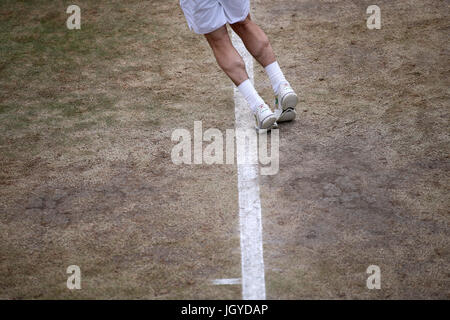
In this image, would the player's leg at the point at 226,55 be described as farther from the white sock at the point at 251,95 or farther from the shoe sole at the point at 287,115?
the shoe sole at the point at 287,115

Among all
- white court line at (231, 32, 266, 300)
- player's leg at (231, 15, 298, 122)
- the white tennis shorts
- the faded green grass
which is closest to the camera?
white court line at (231, 32, 266, 300)

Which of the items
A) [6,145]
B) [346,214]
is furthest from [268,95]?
[6,145]

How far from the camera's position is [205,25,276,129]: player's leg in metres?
4.76

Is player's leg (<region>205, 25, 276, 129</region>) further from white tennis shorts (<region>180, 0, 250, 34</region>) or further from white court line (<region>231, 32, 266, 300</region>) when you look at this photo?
white court line (<region>231, 32, 266, 300</region>)

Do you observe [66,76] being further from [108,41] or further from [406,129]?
[406,129]

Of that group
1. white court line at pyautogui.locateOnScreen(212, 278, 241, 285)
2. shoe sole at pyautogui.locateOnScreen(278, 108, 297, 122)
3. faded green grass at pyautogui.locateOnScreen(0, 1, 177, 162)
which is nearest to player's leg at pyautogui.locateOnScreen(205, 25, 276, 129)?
shoe sole at pyautogui.locateOnScreen(278, 108, 297, 122)

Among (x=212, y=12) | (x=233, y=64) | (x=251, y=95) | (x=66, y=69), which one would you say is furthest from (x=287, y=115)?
(x=66, y=69)

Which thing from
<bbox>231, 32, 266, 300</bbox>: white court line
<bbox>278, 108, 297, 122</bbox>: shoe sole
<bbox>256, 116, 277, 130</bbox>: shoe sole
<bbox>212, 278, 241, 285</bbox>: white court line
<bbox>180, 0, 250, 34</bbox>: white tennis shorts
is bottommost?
<bbox>212, 278, 241, 285</bbox>: white court line

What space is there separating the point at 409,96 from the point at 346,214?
1636 mm

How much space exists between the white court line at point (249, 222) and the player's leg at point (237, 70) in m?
0.23

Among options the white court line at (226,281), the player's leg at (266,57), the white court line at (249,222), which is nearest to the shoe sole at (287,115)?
the player's leg at (266,57)

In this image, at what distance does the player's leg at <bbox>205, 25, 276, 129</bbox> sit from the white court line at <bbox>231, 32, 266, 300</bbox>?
9.1 inches

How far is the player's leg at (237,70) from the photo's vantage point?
4.76 m

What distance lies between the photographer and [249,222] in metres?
4.03
